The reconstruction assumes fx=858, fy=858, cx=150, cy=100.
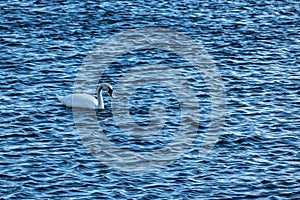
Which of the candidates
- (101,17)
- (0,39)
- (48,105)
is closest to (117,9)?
(101,17)

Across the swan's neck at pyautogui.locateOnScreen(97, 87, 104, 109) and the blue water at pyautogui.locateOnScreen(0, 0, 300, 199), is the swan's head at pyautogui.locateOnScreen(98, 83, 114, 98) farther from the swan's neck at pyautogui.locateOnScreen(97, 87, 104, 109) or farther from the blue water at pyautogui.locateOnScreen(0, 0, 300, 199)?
the blue water at pyautogui.locateOnScreen(0, 0, 300, 199)

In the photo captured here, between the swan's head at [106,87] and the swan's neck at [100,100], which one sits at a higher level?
the swan's head at [106,87]

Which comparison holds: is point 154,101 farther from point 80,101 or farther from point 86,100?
point 80,101

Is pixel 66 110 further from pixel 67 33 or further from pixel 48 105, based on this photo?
pixel 67 33

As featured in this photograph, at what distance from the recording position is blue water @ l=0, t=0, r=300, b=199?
31.9 metres

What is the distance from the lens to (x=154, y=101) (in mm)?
40125

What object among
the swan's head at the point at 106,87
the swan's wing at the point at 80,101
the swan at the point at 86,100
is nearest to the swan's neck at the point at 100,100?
the swan at the point at 86,100

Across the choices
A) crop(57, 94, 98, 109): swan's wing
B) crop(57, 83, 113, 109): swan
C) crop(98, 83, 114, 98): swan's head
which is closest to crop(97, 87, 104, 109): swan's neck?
crop(57, 83, 113, 109): swan

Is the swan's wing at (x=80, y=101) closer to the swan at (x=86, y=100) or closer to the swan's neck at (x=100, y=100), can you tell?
the swan at (x=86, y=100)

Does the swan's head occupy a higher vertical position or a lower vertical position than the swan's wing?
higher

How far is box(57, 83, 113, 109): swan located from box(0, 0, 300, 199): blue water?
1.43 feet

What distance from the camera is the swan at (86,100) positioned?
3919 centimetres

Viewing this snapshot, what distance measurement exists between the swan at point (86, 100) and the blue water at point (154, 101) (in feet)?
1.43

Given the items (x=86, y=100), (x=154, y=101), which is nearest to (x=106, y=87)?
(x=86, y=100)
